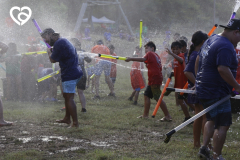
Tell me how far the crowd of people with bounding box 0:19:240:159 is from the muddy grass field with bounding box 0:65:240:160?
318mm

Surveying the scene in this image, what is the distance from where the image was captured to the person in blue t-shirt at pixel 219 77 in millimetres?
3154

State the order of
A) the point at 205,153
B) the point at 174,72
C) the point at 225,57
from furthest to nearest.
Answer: the point at 174,72
the point at 205,153
the point at 225,57

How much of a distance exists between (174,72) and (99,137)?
85.7 inches

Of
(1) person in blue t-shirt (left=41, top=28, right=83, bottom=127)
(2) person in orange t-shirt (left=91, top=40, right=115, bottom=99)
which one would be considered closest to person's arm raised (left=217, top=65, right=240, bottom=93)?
(1) person in blue t-shirt (left=41, top=28, right=83, bottom=127)

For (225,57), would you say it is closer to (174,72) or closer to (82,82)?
(174,72)

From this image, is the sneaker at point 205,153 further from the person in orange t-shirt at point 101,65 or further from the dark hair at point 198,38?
the person in orange t-shirt at point 101,65

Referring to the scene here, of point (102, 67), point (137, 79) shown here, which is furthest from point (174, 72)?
point (102, 67)

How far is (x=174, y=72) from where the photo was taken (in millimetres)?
5988

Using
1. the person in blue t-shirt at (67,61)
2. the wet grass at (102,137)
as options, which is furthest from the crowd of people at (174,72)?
the wet grass at (102,137)

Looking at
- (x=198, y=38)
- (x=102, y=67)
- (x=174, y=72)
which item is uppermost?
(x=198, y=38)

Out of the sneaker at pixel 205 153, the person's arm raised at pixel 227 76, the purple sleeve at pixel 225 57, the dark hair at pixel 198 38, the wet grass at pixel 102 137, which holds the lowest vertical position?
the wet grass at pixel 102 137

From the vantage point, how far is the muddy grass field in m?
3.94

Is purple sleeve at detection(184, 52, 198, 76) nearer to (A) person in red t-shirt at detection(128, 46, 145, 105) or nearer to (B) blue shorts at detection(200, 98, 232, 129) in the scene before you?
(B) blue shorts at detection(200, 98, 232, 129)

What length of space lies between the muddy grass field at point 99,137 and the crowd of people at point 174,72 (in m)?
0.32
